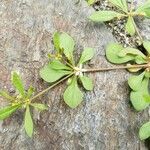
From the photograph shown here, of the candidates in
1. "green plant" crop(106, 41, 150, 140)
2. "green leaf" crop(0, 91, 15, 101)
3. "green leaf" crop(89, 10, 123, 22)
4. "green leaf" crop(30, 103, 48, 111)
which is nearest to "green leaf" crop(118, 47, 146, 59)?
"green plant" crop(106, 41, 150, 140)

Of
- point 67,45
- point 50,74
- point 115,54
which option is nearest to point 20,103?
point 50,74

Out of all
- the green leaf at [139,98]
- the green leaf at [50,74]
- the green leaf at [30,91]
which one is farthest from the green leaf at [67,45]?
the green leaf at [139,98]

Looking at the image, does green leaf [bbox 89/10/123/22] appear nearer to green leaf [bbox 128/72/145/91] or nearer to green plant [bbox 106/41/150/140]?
green plant [bbox 106/41/150/140]

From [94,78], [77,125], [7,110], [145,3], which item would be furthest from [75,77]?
[145,3]

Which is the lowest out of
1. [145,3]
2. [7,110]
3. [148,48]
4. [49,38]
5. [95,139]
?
[95,139]

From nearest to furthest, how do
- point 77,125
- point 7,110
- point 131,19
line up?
point 7,110 → point 77,125 → point 131,19

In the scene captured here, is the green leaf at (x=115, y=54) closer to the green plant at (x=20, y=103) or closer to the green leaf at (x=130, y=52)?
the green leaf at (x=130, y=52)

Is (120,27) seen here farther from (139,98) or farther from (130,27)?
(139,98)

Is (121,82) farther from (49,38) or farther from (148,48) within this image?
(49,38)
